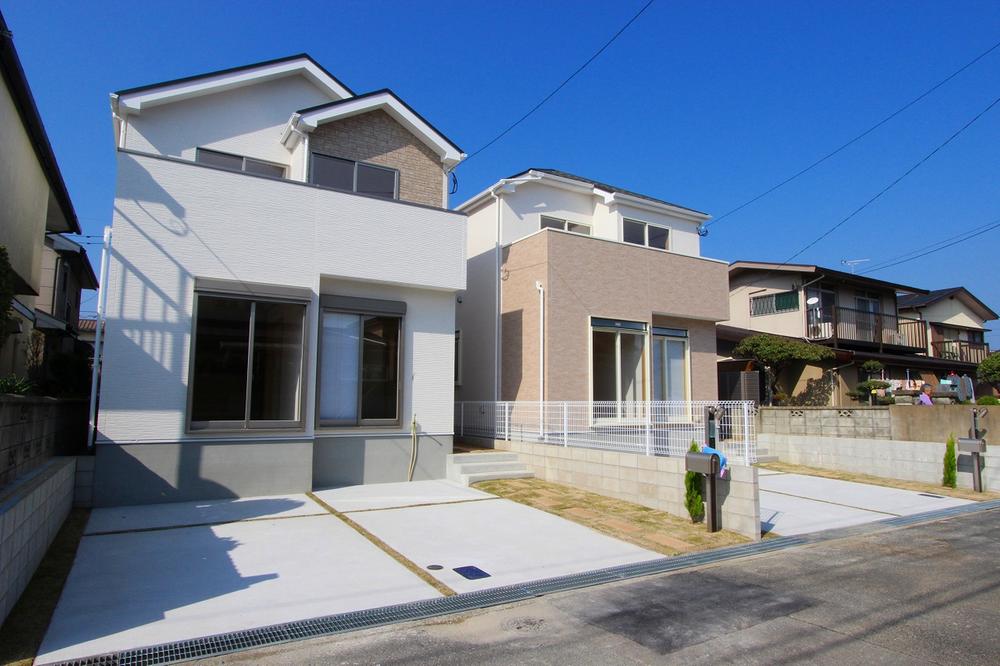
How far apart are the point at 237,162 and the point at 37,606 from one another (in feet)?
27.0

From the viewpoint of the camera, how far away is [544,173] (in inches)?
558

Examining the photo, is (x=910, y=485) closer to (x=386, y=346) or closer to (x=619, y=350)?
(x=619, y=350)

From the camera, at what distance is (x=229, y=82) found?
Result: 34.3 ft

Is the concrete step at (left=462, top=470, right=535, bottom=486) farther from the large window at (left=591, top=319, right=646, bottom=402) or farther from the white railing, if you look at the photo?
the large window at (left=591, top=319, right=646, bottom=402)

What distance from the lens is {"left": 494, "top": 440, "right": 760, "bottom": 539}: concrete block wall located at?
23.5ft

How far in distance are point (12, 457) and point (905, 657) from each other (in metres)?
7.06

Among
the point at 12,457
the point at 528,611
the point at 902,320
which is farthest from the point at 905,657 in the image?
the point at 902,320

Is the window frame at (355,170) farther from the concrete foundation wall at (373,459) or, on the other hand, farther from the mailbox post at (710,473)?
the mailbox post at (710,473)

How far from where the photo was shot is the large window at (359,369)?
973cm

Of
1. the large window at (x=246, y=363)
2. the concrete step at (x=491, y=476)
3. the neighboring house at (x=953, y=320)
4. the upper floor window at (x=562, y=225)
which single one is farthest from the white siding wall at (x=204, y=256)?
the neighboring house at (x=953, y=320)

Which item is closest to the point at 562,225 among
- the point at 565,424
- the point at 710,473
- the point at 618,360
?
the point at 618,360

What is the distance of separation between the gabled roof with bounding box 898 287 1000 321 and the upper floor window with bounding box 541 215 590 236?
21225 millimetres

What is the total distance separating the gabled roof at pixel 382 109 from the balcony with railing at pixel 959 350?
87.0ft

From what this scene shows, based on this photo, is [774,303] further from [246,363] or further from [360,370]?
[246,363]
